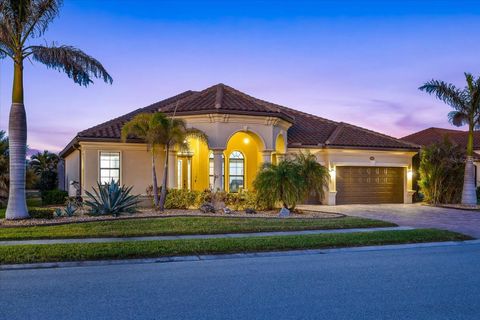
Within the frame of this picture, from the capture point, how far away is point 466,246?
11.1 meters

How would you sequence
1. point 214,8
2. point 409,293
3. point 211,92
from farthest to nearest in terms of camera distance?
point 211,92, point 214,8, point 409,293

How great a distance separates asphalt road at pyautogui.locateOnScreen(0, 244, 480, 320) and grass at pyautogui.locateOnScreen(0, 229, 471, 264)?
0.71 metres

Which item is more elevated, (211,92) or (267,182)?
(211,92)

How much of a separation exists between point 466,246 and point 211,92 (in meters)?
14.0

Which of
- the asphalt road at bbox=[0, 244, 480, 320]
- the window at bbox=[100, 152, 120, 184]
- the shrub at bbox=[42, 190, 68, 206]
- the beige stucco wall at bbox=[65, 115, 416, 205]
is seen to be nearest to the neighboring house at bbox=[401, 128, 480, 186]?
the beige stucco wall at bbox=[65, 115, 416, 205]

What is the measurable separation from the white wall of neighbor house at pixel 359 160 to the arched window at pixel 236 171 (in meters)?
2.65

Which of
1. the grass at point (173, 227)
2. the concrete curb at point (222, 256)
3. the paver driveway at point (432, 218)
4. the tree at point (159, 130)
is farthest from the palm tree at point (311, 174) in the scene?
the concrete curb at point (222, 256)

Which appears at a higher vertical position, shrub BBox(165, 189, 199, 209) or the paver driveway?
shrub BBox(165, 189, 199, 209)

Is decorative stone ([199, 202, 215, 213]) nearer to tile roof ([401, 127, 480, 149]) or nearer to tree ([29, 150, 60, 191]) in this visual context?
tree ([29, 150, 60, 191])

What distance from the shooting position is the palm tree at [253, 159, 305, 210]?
16578mm

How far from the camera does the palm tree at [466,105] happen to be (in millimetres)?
22125

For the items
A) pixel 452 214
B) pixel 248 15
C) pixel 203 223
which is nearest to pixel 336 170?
pixel 452 214

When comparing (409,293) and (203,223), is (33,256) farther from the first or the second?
(409,293)

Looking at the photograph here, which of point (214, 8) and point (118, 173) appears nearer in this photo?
point (214, 8)
